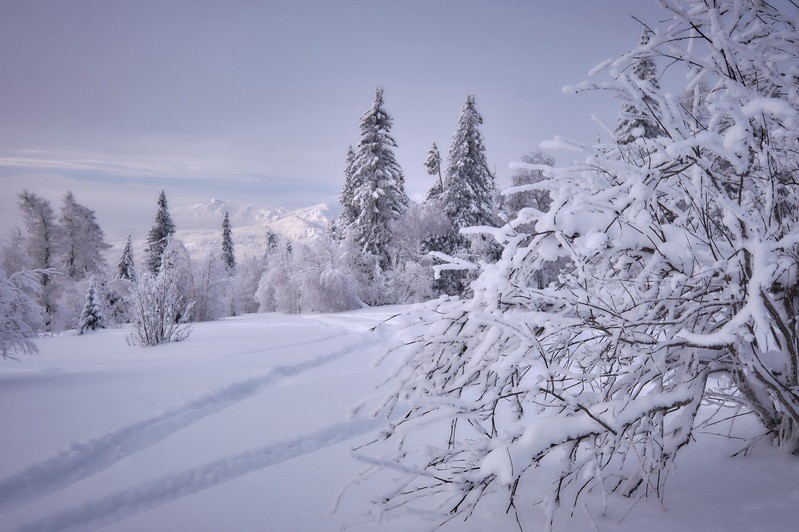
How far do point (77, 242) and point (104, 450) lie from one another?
1340 inches

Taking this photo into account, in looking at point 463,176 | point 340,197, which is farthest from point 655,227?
point 340,197

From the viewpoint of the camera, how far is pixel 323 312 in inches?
877

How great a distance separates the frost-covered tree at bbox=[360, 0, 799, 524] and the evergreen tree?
27251 mm

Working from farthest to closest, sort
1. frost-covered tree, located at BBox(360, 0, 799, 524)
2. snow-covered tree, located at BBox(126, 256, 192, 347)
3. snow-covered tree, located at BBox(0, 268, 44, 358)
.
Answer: snow-covered tree, located at BBox(126, 256, 192, 347) < snow-covered tree, located at BBox(0, 268, 44, 358) < frost-covered tree, located at BBox(360, 0, 799, 524)

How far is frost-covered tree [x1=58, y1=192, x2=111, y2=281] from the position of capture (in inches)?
1125

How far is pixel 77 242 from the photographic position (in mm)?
28938

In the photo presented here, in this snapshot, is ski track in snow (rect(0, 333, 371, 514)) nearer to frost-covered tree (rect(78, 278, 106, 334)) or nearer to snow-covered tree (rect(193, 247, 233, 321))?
frost-covered tree (rect(78, 278, 106, 334))

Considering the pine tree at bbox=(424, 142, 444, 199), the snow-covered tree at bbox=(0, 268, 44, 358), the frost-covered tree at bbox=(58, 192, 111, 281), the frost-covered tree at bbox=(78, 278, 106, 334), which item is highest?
the pine tree at bbox=(424, 142, 444, 199)

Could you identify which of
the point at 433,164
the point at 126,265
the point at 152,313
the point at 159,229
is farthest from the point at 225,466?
the point at 126,265

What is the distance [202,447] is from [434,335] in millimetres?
2437

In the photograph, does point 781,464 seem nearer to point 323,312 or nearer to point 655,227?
point 655,227

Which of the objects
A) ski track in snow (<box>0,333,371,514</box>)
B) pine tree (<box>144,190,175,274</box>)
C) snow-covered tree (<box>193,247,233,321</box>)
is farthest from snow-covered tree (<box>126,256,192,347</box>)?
pine tree (<box>144,190,175,274</box>)

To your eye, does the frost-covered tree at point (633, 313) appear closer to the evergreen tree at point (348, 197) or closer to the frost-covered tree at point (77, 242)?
the evergreen tree at point (348, 197)

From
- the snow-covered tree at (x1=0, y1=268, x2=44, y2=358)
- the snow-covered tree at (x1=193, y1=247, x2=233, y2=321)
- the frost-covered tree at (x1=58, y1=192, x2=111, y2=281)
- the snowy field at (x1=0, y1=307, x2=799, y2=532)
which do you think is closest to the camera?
the snowy field at (x1=0, y1=307, x2=799, y2=532)
